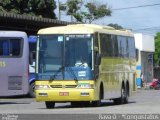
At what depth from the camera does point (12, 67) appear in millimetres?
28656

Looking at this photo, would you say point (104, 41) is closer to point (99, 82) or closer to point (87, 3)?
point (99, 82)

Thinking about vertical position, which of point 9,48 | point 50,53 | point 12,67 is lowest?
point 12,67

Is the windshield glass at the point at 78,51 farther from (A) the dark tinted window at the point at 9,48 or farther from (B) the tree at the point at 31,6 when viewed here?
(B) the tree at the point at 31,6

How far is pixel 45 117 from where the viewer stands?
17.8 m

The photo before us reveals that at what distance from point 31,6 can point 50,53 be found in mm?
30329

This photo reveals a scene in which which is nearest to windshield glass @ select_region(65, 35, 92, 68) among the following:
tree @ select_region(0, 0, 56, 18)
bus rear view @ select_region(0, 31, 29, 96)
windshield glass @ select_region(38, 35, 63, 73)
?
windshield glass @ select_region(38, 35, 63, 73)

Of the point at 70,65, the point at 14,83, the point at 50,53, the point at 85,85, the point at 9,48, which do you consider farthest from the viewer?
the point at 9,48

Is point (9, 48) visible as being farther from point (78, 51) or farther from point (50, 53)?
point (78, 51)

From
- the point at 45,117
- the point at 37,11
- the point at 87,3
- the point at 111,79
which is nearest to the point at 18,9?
the point at 37,11

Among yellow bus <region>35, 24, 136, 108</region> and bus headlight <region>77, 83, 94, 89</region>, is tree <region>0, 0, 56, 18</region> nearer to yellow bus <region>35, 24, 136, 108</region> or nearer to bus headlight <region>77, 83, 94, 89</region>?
yellow bus <region>35, 24, 136, 108</region>

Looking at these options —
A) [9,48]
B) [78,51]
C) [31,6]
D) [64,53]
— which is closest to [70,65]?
[64,53]

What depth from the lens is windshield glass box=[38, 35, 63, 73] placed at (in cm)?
2486

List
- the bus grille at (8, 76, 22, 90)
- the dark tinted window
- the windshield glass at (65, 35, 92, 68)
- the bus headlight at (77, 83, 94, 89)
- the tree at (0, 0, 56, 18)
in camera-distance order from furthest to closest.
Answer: the tree at (0, 0, 56, 18), the dark tinted window, the bus grille at (8, 76, 22, 90), the windshield glass at (65, 35, 92, 68), the bus headlight at (77, 83, 94, 89)

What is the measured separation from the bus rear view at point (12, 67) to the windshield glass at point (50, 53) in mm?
3874
